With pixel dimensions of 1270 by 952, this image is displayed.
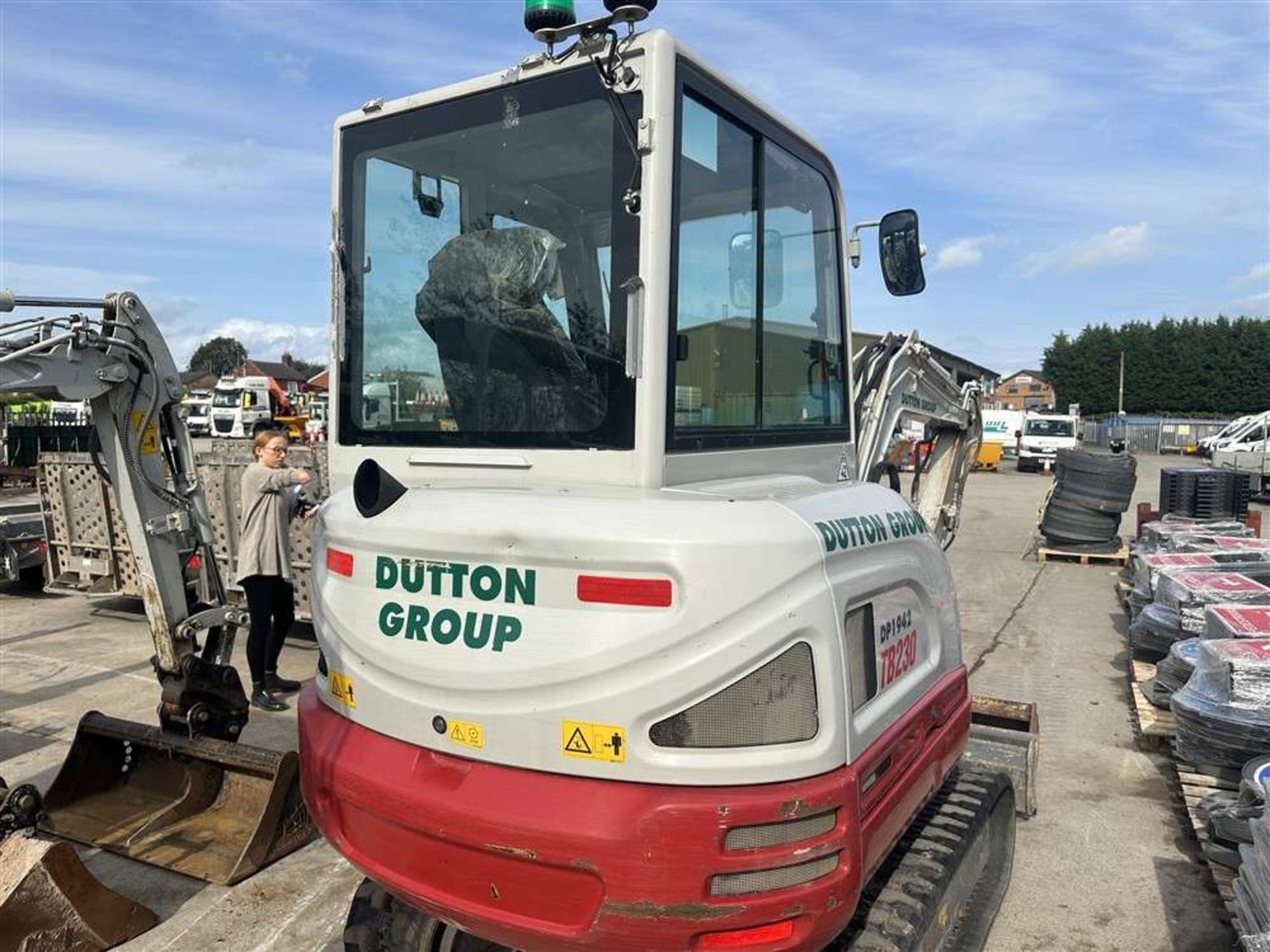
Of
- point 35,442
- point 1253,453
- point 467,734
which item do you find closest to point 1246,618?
point 467,734

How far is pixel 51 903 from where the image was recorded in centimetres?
327

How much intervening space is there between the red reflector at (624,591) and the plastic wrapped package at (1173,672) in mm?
4164

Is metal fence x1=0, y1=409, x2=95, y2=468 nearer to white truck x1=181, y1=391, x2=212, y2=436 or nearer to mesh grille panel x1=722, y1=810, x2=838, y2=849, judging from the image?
mesh grille panel x1=722, y1=810, x2=838, y2=849

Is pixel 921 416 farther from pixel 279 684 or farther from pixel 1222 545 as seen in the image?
pixel 279 684

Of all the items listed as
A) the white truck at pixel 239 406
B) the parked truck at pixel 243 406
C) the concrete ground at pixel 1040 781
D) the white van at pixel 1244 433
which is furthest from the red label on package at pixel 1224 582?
the white truck at pixel 239 406

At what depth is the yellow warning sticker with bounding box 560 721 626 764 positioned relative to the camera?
204 centimetres

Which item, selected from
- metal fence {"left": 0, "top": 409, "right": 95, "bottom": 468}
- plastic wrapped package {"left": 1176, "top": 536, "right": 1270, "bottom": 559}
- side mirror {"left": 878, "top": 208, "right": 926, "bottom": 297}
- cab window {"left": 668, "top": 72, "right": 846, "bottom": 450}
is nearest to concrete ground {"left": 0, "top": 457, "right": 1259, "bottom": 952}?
plastic wrapped package {"left": 1176, "top": 536, "right": 1270, "bottom": 559}

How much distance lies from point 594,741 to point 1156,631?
531 cm

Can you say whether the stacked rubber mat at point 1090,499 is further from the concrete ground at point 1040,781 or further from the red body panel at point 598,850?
the red body panel at point 598,850

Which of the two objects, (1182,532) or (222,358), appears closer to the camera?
(1182,532)

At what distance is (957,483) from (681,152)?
362 cm

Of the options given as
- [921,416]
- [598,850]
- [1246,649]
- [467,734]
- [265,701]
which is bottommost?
[265,701]

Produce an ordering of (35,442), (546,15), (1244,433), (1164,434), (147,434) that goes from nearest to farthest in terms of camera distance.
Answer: (546,15), (147,434), (35,442), (1244,433), (1164,434)

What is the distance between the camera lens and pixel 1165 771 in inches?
199
